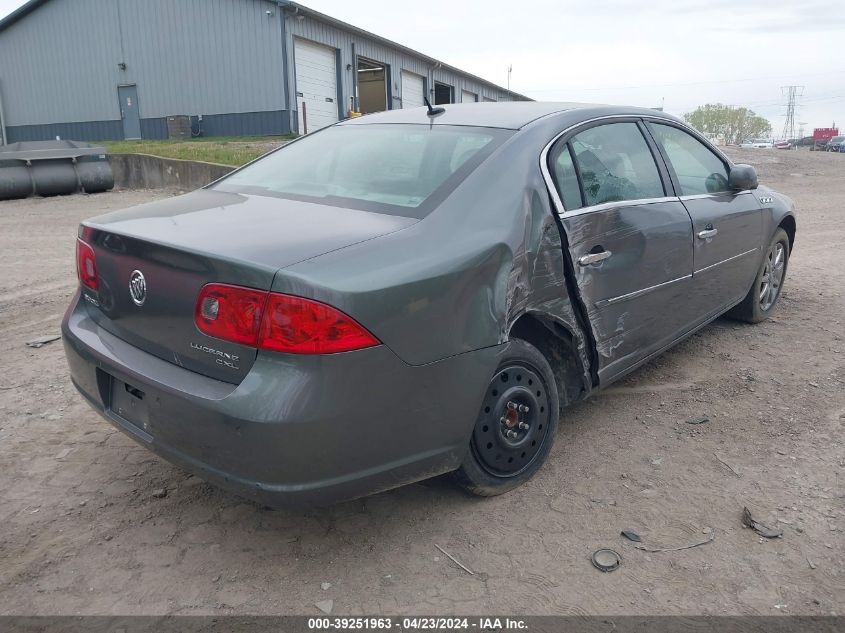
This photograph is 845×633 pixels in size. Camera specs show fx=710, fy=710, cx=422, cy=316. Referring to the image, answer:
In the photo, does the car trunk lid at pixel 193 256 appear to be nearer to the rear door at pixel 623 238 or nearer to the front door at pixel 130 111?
the rear door at pixel 623 238

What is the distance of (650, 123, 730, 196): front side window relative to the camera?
4.05 meters

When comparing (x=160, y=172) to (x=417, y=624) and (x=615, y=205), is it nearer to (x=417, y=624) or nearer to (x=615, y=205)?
(x=615, y=205)

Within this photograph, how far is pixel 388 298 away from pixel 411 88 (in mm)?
28872

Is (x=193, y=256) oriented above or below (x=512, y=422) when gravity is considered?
above

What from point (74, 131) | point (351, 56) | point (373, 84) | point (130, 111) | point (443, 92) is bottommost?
point (74, 131)

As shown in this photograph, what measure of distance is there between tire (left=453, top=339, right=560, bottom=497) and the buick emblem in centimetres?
131

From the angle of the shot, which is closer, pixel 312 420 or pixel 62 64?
pixel 312 420

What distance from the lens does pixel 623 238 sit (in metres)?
3.37

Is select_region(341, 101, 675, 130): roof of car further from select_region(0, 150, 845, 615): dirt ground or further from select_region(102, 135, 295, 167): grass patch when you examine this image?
select_region(102, 135, 295, 167): grass patch

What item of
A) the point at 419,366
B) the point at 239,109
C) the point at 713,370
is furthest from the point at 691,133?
the point at 239,109

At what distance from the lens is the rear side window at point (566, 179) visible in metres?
3.10

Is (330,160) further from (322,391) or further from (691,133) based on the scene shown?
(691,133)

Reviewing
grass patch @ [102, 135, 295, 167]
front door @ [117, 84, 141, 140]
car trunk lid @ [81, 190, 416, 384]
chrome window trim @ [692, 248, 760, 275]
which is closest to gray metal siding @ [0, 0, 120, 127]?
front door @ [117, 84, 141, 140]

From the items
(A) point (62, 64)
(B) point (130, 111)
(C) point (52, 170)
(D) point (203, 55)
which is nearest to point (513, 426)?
(C) point (52, 170)
